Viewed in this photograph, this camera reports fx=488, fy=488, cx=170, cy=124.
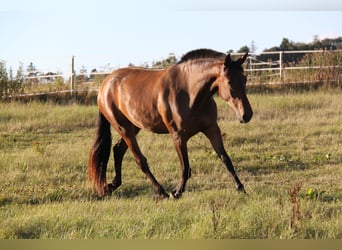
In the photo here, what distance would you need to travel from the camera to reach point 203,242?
3.55 m

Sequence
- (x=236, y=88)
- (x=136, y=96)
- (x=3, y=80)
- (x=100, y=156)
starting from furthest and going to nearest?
(x=3, y=80) < (x=100, y=156) < (x=136, y=96) < (x=236, y=88)

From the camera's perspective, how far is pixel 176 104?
6.34 meters

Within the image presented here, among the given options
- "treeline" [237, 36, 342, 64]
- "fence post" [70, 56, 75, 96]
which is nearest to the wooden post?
"fence post" [70, 56, 75, 96]

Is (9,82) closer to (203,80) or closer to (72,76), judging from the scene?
(72,76)

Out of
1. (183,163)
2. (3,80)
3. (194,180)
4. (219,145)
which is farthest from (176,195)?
(3,80)

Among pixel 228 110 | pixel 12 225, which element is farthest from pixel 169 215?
pixel 228 110

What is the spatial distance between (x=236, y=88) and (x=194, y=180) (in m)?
2.14

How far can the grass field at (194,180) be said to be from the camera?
4828 mm

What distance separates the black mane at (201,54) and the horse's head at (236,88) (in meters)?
0.42

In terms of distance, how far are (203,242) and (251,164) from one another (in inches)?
202

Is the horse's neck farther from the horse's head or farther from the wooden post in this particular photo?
the wooden post

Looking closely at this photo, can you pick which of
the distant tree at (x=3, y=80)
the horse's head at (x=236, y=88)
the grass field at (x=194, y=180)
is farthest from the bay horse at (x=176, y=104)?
the distant tree at (x=3, y=80)

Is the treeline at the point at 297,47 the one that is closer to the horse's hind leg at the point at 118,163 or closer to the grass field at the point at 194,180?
the grass field at the point at 194,180

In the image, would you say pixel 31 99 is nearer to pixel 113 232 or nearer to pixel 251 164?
pixel 251 164
